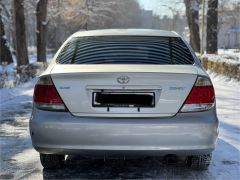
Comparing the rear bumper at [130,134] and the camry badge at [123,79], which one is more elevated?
the camry badge at [123,79]

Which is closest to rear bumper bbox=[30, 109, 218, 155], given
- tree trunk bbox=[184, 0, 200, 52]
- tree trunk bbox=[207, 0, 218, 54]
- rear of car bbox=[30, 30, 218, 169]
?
rear of car bbox=[30, 30, 218, 169]

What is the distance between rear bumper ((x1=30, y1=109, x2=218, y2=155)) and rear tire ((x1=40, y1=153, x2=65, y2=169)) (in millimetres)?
647

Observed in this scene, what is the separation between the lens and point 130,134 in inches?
192

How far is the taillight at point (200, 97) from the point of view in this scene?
5000mm

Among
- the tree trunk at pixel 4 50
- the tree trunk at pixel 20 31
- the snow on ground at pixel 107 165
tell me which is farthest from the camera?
the tree trunk at pixel 4 50

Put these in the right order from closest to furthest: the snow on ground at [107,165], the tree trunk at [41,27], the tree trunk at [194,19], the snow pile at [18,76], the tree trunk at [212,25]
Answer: the snow on ground at [107,165]
the snow pile at [18,76]
the tree trunk at [212,25]
the tree trunk at [41,27]
the tree trunk at [194,19]

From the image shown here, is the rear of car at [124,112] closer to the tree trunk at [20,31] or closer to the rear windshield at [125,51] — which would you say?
the rear windshield at [125,51]

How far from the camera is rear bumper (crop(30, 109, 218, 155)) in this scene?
4.88 meters

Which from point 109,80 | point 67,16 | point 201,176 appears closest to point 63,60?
point 109,80

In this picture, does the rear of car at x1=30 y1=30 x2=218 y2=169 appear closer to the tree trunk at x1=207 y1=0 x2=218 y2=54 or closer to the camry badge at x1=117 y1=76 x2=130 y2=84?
the camry badge at x1=117 y1=76 x2=130 y2=84

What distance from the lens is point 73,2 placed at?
152ft

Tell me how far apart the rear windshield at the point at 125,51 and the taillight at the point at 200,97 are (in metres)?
0.52

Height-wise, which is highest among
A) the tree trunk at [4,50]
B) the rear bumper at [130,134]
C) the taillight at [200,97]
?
the taillight at [200,97]

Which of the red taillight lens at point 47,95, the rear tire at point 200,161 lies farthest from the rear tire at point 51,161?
the rear tire at point 200,161
